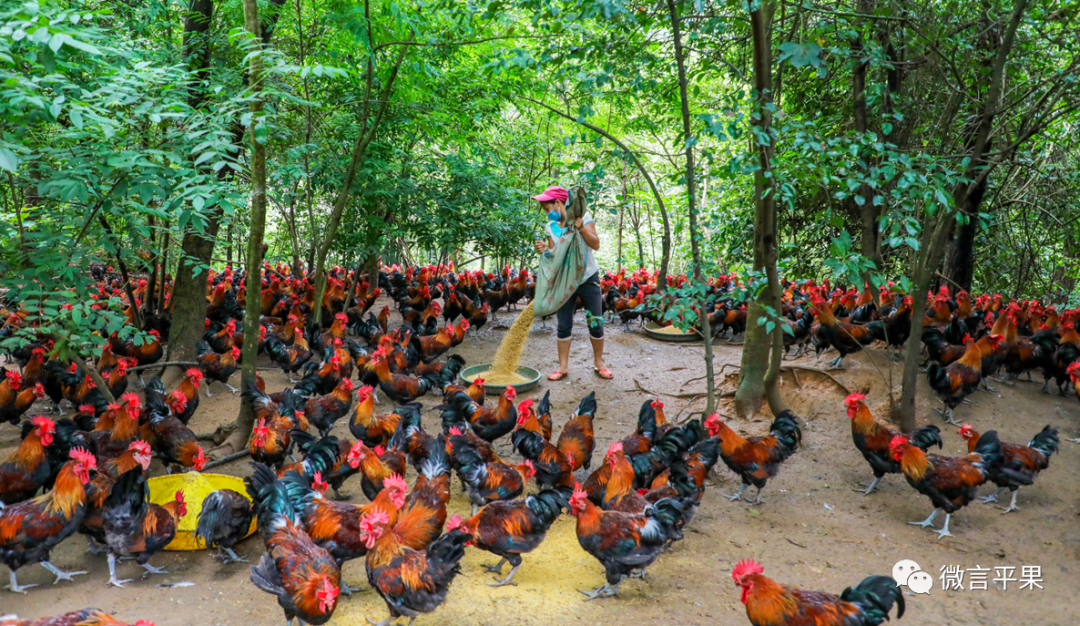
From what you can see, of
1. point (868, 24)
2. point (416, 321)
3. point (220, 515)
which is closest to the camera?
point (220, 515)

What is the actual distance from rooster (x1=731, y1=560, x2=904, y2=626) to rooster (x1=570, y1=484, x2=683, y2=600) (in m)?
0.77

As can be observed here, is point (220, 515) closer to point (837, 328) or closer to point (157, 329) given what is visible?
point (157, 329)

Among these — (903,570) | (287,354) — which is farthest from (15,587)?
(903,570)

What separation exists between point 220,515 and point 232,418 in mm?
3689

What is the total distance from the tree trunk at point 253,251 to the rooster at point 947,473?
5923 mm

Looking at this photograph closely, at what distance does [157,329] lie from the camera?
938cm

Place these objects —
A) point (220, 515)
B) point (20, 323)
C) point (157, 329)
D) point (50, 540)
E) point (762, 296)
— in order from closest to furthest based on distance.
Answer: point (50, 540) < point (220, 515) < point (762, 296) < point (20, 323) < point (157, 329)

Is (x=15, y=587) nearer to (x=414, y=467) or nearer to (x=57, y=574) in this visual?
(x=57, y=574)

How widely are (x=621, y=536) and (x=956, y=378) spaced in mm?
4973

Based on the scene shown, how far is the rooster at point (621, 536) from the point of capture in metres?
4.18

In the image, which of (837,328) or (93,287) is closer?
(93,287)

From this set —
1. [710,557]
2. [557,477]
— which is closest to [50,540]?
[557,477]

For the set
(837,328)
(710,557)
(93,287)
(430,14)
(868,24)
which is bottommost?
(710,557)

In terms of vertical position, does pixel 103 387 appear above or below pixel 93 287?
below
